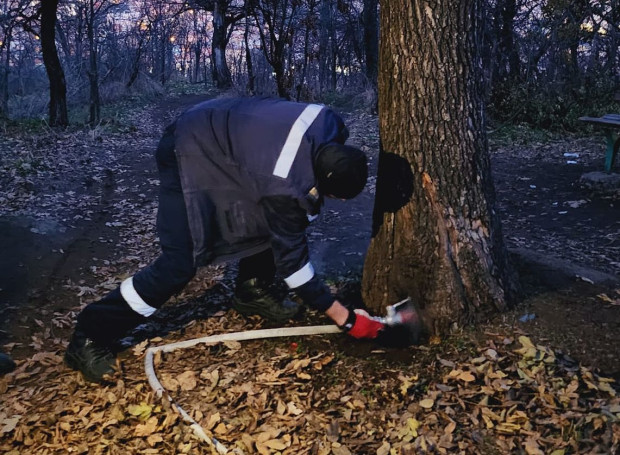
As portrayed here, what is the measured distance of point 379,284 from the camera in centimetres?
339

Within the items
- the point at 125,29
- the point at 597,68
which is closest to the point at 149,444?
the point at 597,68

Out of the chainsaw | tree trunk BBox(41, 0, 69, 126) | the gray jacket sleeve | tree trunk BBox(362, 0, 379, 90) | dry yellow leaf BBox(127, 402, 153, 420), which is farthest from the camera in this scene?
tree trunk BBox(362, 0, 379, 90)

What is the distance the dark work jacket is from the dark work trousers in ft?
0.33

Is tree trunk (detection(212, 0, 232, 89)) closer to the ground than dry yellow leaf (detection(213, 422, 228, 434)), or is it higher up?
higher up

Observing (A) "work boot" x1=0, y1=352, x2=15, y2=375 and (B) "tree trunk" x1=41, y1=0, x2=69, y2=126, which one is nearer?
(A) "work boot" x1=0, y1=352, x2=15, y2=375

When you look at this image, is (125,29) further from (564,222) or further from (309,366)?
→ (309,366)

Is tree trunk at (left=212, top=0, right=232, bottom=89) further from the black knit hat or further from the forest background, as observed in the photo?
the black knit hat

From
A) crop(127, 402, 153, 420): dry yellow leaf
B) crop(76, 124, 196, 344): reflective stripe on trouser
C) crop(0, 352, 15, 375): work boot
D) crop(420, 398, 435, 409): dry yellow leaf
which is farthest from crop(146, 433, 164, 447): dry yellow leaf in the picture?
crop(420, 398, 435, 409): dry yellow leaf

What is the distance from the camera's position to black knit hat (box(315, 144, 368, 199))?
8.18ft

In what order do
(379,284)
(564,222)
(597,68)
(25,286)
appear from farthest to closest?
(597,68) → (564,222) → (25,286) → (379,284)

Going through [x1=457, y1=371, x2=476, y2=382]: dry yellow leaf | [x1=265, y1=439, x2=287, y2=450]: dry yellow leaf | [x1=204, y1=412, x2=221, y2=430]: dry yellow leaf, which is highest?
[x1=457, y1=371, x2=476, y2=382]: dry yellow leaf

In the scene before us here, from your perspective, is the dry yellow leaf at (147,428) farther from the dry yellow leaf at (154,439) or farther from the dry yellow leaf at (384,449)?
the dry yellow leaf at (384,449)

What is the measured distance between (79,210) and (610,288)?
5.82 meters

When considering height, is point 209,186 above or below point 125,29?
below
